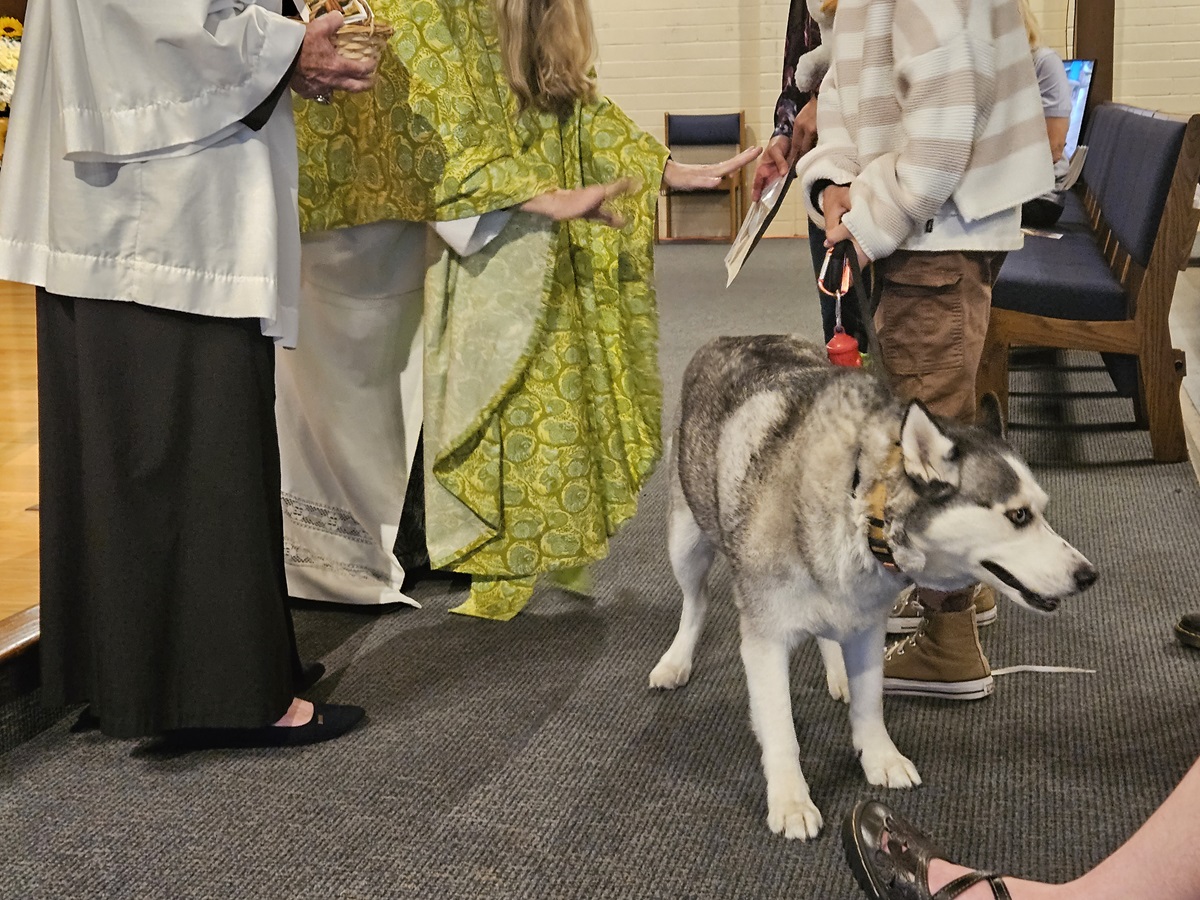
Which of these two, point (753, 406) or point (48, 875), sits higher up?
point (753, 406)

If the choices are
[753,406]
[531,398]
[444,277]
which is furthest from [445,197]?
[753,406]

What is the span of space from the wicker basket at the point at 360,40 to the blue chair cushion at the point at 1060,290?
2272 millimetres

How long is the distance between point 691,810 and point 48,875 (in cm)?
98

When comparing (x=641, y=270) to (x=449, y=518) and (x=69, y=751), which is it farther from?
(x=69, y=751)

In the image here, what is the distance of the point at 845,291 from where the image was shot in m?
1.90

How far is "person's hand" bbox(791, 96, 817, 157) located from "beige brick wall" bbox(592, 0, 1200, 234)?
7.07 metres

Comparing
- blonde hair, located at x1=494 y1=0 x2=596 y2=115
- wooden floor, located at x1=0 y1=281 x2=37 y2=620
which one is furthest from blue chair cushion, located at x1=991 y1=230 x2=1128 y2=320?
wooden floor, located at x1=0 y1=281 x2=37 y2=620

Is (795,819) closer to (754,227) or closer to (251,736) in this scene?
(251,736)

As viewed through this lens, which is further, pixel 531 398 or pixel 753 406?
pixel 531 398

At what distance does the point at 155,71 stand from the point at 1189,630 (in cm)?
218

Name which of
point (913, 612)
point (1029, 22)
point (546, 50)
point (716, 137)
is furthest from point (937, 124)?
point (716, 137)

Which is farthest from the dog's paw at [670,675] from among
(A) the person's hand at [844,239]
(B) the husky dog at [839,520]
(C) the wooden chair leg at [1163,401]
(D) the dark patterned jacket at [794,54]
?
(C) the wooden chair leg at [1163,401]

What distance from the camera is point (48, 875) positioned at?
1719mm

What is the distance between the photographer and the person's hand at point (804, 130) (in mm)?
2377
